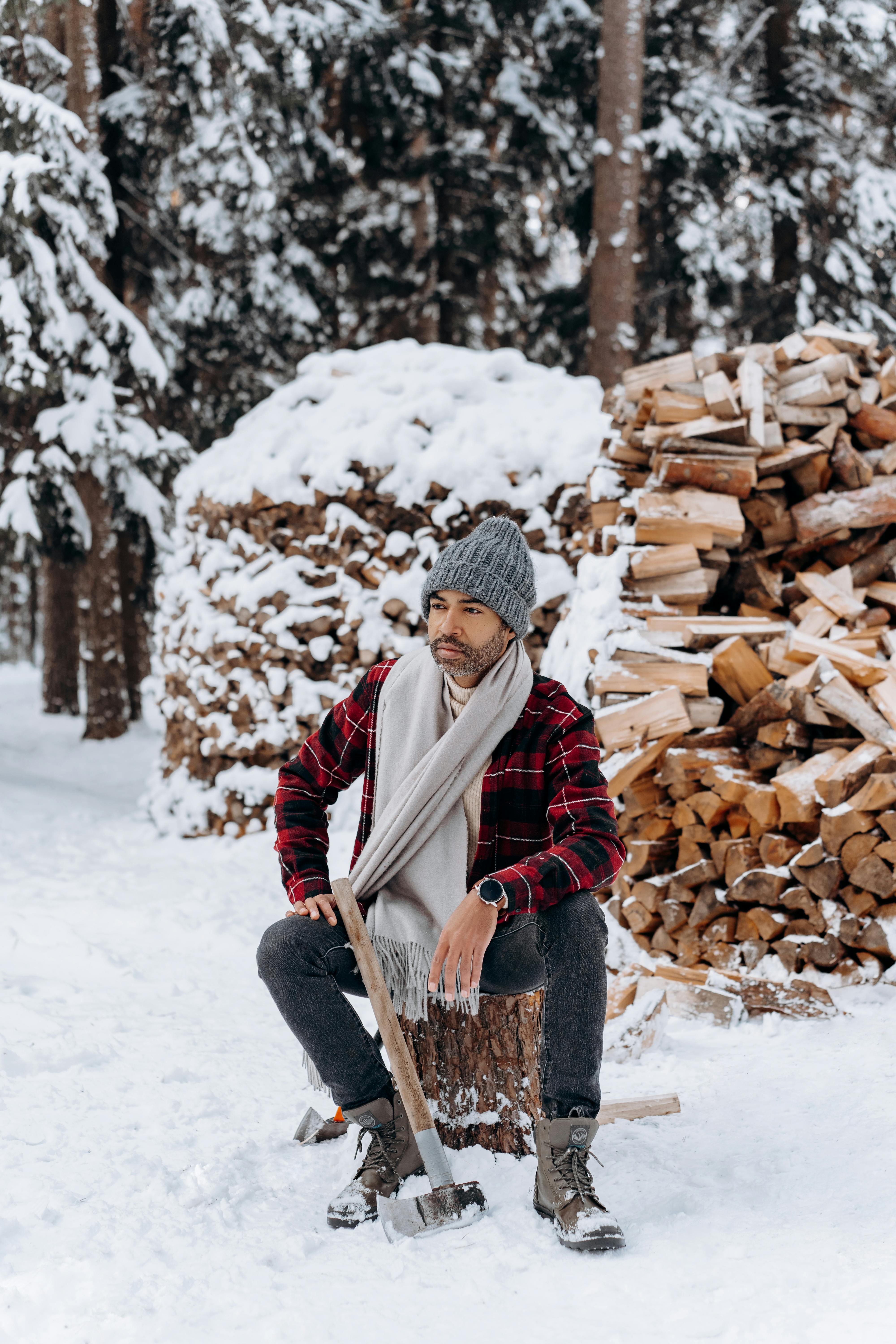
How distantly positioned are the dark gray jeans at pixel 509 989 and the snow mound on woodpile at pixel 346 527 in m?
3.88

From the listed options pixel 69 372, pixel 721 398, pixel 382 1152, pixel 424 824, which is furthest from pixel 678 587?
pixel 69 372

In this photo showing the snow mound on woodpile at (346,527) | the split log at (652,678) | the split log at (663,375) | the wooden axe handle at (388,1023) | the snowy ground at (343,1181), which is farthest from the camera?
the snow mound on woodpile at (346,527)

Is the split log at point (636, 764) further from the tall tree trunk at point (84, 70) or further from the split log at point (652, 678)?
the tall tree trunk at point (84, 70)

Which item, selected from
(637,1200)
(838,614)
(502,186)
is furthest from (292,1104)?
(502,186)

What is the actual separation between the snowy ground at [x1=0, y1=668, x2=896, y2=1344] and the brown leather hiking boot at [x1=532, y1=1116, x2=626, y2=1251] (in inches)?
1.4

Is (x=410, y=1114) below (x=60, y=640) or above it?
above

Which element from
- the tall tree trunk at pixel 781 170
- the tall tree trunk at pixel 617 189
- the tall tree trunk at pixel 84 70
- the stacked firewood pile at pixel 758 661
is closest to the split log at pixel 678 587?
the stacked firewood pile at pixel 758 661

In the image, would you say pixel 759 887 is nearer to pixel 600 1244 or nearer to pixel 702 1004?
pixel 702 1004

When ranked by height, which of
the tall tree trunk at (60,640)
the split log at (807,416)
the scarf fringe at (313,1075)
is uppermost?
the split log at (807,416)

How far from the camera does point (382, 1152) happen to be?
216 cm

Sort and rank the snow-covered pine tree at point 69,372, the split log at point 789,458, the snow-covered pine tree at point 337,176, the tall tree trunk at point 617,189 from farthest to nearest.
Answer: the snow-covered pine tree at point 337,176, the tall tree trunk at point 617,189, the snow-covered pine tree at point 69,372, the split log at point 789,458

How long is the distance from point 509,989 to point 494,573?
93cm

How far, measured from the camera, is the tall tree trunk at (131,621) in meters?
10.6

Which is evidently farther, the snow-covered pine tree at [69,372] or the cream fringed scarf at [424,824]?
the snow-covered pine tree at [69,372]
